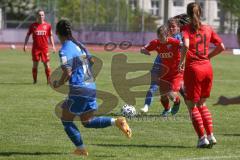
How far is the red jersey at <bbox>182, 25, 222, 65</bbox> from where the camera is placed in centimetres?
1062

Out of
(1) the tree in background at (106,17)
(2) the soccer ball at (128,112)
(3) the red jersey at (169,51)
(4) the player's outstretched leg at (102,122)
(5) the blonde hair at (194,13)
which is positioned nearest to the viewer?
(4) the player's outstretched leg at (102,122)

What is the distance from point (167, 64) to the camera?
14.4m

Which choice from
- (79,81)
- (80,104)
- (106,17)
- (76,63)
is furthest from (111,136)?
(106,17)

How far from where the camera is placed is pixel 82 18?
6366cm

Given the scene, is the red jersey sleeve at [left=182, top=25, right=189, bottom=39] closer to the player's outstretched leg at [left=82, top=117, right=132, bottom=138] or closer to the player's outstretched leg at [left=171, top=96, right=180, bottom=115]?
the player's outstretched leg at [left=82, top=117, right=132, bottom=138]

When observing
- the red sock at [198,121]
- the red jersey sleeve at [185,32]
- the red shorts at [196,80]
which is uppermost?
the red jersey sleeve at [185,32]

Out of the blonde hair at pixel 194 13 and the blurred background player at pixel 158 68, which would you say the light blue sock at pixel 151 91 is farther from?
the blonde hair at pixel 194 13

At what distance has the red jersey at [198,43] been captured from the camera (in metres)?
10.6

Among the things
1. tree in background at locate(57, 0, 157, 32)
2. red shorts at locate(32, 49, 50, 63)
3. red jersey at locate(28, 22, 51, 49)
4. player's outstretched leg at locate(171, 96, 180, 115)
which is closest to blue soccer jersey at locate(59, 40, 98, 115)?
player's outstretched leg at locate(171, 96, 180, 115)

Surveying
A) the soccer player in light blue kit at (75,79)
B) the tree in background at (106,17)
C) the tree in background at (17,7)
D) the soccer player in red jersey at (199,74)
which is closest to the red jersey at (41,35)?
the soccer player in red jersey at (199,74)

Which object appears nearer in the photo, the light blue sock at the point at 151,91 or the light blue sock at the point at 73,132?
the light blue sock at the point at 73,132

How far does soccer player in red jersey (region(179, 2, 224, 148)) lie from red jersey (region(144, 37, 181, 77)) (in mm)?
3050

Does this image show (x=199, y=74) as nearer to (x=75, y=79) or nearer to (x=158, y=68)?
(x=75, y=79)

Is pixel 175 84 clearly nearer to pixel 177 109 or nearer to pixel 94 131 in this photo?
pixel 177 109
